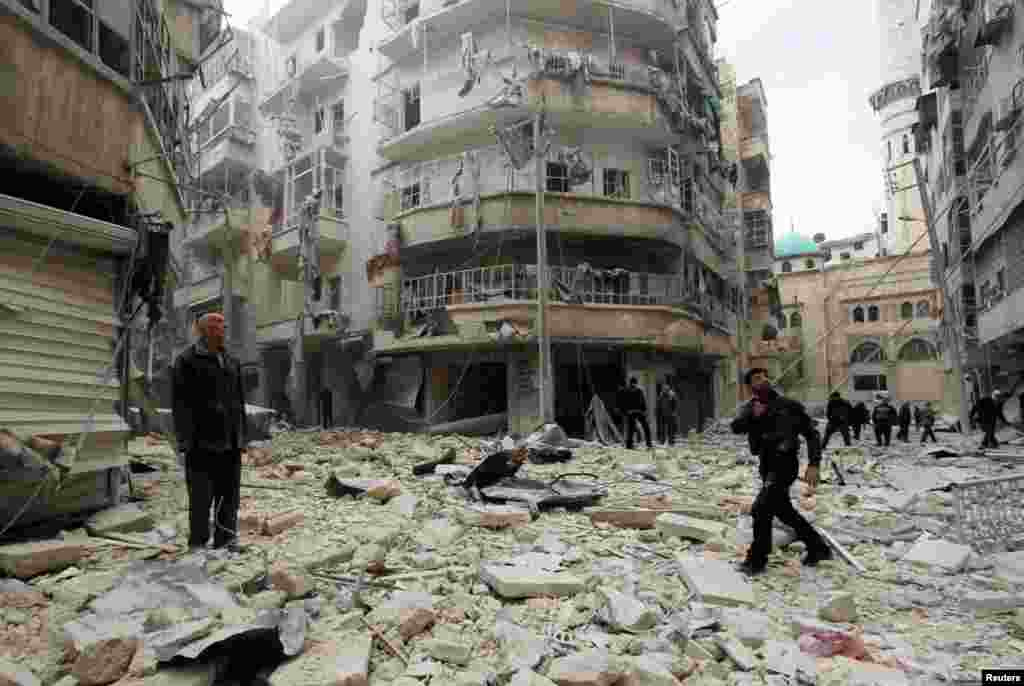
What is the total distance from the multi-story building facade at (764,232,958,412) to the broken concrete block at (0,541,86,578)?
1576 inches

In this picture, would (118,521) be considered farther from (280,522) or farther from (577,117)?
(577,117)

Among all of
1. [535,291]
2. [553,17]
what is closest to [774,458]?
[535,291]

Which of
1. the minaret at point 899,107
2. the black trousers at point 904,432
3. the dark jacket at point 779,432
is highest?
the minaret at point 899,107

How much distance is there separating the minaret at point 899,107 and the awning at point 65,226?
179 feet

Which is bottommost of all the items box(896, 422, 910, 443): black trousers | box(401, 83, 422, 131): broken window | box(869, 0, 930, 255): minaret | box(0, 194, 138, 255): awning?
box(896, 422, 910, 443): black trousers

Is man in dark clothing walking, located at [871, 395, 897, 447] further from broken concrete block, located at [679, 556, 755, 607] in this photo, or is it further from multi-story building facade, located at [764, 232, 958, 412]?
multi-story building facade, located at [764, 232, 958, 412]

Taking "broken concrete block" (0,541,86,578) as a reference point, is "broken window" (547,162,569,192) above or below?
above

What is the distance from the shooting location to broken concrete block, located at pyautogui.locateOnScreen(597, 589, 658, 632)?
11.7 ft

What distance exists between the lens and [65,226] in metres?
5.33

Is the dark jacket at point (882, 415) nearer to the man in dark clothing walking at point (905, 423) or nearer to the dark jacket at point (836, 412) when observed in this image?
the man in dark clothing walking at point (905, 423)

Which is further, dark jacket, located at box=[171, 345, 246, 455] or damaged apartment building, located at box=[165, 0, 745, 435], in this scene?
damaged apartment building, located at box=[165, 0, 745, 435]

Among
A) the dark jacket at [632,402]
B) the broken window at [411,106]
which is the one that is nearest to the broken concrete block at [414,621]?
the dark jacket at [632,402]

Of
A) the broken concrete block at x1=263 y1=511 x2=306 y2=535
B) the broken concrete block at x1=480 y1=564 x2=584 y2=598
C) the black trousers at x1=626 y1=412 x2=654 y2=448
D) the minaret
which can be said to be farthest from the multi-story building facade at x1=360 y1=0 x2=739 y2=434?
the minaret

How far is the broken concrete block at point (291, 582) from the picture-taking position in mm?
3715
